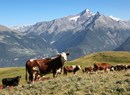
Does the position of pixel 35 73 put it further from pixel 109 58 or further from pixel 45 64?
pixel 109 58

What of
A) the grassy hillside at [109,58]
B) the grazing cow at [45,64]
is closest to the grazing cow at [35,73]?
the grazing cow at [45,64]

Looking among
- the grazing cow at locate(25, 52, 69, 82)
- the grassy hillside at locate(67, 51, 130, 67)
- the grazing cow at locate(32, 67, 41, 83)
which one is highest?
the grassy hillside at locate(67, 51, 130, 67)

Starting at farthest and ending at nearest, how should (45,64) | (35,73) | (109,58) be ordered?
(109,58), (45,64), (35,73)

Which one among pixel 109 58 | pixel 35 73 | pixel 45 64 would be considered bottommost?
pixel 35 73

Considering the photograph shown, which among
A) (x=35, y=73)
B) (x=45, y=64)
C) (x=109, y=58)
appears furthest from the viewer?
(x=109, y=58)

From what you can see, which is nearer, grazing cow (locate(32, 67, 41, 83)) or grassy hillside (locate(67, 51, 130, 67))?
grazing cow (locate(32, 67, 41, 83))

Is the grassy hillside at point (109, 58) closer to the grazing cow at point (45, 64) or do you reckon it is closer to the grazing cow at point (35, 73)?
the grazing cow at point (45, 64)

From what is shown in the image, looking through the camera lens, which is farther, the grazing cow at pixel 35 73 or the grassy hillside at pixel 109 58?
the grassy hillside at pixel 109 58

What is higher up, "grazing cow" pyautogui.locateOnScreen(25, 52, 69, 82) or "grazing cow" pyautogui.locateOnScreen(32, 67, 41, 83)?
"grazing cow" pyautogui.locateOnScreen(25, 52, 69, 82)

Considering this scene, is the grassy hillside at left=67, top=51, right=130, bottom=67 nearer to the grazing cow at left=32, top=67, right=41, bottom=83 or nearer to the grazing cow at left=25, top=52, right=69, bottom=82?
the grazing cow at left=25, top=52, right=69, bottom=82

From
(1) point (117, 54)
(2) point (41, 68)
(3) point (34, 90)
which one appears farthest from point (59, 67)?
(1) point (117, 54)

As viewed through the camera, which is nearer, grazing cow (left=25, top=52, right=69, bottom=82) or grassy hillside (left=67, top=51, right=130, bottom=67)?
grazing cow (left=25, top=52, right=69, bottom=82)

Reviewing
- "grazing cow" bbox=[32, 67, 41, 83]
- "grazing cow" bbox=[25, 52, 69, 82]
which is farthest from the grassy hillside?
"grazing cow" bbox=[32, 67, 41, 83]

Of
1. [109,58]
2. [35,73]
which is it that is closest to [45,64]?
[35,73]
